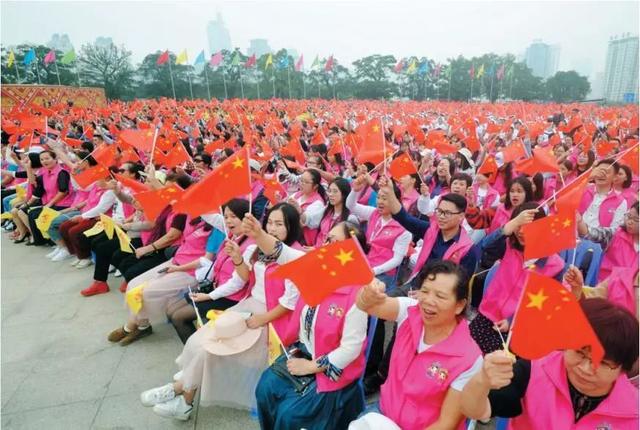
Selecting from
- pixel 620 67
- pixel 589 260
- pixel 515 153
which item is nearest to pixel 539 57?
pixel 620 67

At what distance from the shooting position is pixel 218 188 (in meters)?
2.54

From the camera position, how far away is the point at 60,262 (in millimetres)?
5168

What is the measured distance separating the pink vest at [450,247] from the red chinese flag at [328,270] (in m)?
1.21

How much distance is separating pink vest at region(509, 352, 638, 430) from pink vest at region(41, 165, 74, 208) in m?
6.06

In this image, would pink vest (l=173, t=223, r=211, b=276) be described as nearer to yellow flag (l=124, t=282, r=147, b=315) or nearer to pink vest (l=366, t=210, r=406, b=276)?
yellow flag (l=124, t=282, r=147, b=315)

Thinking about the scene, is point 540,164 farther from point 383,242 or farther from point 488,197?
point 383,242

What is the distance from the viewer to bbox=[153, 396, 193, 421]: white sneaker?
246 cm

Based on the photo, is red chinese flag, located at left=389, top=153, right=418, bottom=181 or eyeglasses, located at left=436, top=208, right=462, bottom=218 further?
red chinese flag, located at left=389, top=153, right=418, bottom=181

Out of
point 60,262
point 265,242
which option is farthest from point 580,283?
point 60,262

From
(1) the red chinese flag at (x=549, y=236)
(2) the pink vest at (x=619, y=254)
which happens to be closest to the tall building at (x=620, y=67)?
(2) the pink vest at (x=619, y=254)

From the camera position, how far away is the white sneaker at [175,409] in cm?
246

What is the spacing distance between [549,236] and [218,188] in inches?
78.4

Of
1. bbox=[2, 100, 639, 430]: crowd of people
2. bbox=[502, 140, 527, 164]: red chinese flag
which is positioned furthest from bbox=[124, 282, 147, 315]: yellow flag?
bbox=[502, 140, 527, 164]: red chinese flag

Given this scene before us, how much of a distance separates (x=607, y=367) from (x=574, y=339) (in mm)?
240
